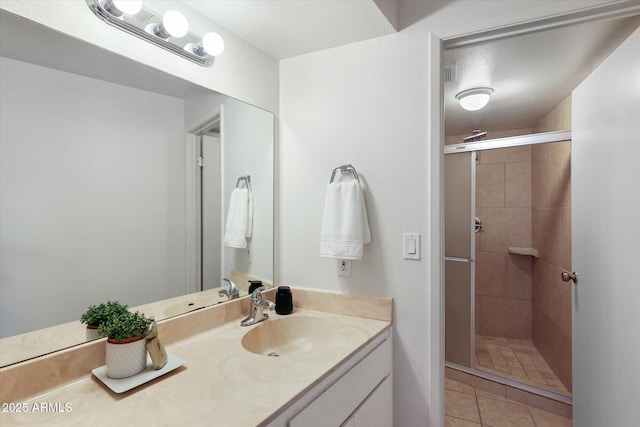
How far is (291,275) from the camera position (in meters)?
1.74

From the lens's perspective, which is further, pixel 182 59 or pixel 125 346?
pixel 182 59

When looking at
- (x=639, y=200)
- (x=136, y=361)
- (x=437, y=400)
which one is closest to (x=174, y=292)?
(x=136, y=361)

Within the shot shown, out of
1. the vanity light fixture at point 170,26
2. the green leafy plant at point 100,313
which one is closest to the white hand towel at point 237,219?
the green leafy plant at point 100,313

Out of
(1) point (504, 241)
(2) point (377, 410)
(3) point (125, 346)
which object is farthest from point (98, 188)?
(1) point (504, 241)

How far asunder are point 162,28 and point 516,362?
10.9ft

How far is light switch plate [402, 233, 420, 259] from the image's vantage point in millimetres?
1425

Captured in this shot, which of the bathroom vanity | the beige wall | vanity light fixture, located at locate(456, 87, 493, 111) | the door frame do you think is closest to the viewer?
the bathroom vanity

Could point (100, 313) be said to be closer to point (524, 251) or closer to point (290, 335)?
point (290, 335)

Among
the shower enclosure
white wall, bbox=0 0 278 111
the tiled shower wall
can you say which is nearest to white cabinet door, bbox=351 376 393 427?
white wall, bbox=0 0 278 111

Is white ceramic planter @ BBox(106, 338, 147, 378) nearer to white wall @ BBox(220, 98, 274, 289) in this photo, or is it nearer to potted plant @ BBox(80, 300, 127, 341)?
potted plant @ BBox(80, 300, 127, 341)

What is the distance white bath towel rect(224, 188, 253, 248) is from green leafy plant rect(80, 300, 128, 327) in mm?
515

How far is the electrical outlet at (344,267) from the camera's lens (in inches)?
62.1

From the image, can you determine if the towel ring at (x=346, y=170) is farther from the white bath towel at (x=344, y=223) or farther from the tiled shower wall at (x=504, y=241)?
the tiled shower wall at (x=504, y=241)

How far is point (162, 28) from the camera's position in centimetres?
116
